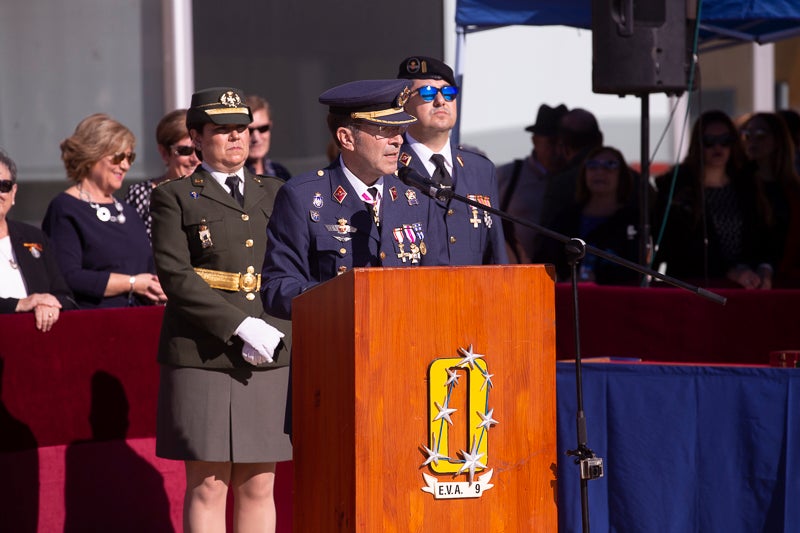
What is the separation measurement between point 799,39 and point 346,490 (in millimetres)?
10972

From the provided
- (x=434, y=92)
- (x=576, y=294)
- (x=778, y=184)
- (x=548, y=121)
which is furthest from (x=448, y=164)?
(x=548, y=121)

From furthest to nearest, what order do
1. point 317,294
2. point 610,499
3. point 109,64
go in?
point 109,64 < point 610,499 < point 317,294

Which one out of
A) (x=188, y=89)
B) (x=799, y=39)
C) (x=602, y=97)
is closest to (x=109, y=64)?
(x=188, y=89)

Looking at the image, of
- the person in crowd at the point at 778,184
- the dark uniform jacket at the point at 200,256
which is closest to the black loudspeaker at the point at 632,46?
the person in crowd at the point at 778,184

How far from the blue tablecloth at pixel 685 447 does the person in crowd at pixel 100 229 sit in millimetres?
2572

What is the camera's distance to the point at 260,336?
509 cm

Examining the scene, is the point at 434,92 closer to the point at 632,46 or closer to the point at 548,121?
the point at 632,46

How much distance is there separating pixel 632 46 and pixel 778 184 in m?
1.51

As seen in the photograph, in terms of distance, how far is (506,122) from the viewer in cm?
1148

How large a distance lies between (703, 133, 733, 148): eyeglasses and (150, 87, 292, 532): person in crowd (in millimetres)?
3562

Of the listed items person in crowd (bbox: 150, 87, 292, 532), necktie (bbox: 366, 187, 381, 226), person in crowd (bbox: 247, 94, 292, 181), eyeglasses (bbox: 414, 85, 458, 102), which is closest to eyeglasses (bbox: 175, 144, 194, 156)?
person in crowd (bbox: 247, 94, 292, 181)

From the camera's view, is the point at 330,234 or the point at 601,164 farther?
the point at 601,164

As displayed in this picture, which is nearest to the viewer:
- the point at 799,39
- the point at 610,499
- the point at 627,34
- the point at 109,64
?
the point at 610,499

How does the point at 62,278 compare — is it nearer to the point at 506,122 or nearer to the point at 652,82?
the point at 652,82
